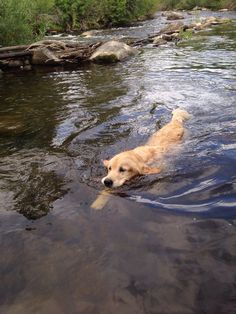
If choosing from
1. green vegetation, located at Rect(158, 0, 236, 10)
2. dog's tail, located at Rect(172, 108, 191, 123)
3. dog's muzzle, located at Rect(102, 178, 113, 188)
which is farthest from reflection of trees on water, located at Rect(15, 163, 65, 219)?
green vegetation, located at Rect(158, 0, 236, 10)

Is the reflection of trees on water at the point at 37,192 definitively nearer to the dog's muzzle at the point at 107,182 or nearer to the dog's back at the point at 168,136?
the dog's muzzle at the point at 107,182

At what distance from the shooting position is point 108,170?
5727mm

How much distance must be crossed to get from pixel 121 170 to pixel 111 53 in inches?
492

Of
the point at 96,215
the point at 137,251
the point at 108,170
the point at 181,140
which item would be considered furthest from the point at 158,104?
the point at 137,251

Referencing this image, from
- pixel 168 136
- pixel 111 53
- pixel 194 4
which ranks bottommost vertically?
pixel 194 4

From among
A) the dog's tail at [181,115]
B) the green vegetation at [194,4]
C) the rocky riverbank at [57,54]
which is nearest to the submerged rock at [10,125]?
the dog's tail at [181,115]

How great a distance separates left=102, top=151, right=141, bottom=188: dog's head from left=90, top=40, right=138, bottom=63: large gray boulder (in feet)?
39.7

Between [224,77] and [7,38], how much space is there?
10.7 m

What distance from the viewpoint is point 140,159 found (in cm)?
582

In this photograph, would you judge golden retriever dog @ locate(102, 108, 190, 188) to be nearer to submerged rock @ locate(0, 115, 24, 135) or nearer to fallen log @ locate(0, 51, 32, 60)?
submerged rock @ locate(0, 115, 24, 135)

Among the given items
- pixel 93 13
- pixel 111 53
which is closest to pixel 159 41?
pixel 111 53

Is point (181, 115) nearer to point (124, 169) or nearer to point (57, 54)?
point (124, 169)

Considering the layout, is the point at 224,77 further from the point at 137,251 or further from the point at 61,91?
the point at 137,251

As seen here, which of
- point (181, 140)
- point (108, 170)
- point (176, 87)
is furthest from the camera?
point (176, 87)
